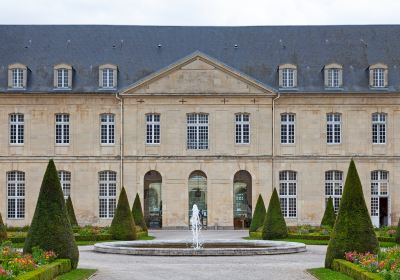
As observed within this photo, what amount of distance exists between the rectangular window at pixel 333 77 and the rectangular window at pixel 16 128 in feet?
55.0

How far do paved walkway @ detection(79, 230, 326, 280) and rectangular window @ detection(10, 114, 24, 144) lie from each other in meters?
21.3

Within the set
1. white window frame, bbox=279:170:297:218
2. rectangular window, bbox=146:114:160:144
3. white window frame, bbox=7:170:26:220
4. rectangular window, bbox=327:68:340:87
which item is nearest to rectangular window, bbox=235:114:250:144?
white window frame, bbox=279:170:297:218

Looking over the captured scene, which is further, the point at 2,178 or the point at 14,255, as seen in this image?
the point at 2,178

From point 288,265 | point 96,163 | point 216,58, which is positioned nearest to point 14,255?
point 288,265

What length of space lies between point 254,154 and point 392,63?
30.5 ft

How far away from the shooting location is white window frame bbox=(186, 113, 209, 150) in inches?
1954

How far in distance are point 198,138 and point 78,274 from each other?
2841cm

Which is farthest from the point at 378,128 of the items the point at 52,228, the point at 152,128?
the point at 52,228

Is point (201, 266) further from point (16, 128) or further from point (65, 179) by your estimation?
point (16, 128)

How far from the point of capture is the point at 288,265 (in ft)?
79.8

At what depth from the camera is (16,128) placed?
49594 mm

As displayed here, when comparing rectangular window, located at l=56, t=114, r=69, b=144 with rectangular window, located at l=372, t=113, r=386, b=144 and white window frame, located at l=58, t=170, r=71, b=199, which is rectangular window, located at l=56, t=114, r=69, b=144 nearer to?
white window frame, located at l=58, t=170, r=71, b=199

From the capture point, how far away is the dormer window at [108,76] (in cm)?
4975

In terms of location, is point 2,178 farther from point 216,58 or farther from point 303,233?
point 303,233
